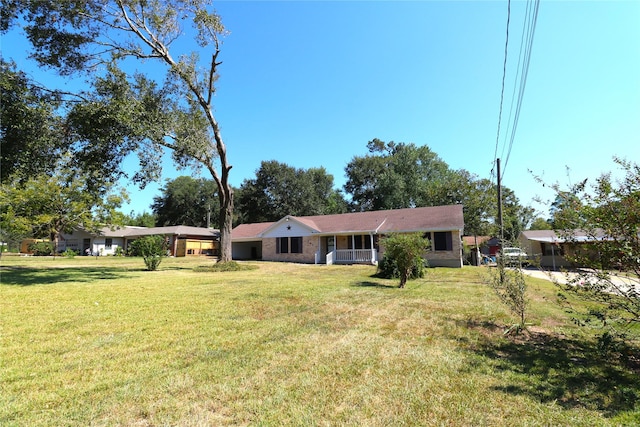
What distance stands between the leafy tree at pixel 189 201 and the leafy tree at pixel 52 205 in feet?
89.1

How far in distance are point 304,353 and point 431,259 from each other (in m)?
18.5

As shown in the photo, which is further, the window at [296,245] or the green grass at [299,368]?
the window at [296,245]

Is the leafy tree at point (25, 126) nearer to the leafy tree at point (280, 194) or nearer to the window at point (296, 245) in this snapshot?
the window at point (296, 245)

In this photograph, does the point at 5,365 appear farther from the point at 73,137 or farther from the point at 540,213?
the point at 73,137

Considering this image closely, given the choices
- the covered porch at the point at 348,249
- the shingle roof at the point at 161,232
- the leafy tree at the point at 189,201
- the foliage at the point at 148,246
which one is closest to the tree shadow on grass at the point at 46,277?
the foliage at the point at 148,246

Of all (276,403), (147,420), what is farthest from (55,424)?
(276,403)

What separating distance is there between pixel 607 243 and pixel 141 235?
42.6 metres

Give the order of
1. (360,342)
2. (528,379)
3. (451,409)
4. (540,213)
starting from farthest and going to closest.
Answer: (540,213) → (360,342) → (528,379) → (451,409)

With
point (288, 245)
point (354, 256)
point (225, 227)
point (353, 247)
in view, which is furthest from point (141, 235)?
point (354, 256)

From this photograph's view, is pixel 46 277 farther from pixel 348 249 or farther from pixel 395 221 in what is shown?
pixel 395 221

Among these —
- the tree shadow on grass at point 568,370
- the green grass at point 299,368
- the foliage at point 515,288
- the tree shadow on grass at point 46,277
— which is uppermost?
the foliage at point 515,288

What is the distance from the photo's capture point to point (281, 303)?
7.50 meters

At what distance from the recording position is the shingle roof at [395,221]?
21.0 meters

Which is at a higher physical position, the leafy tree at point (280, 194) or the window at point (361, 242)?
the leafy tree at point (280, 194)
